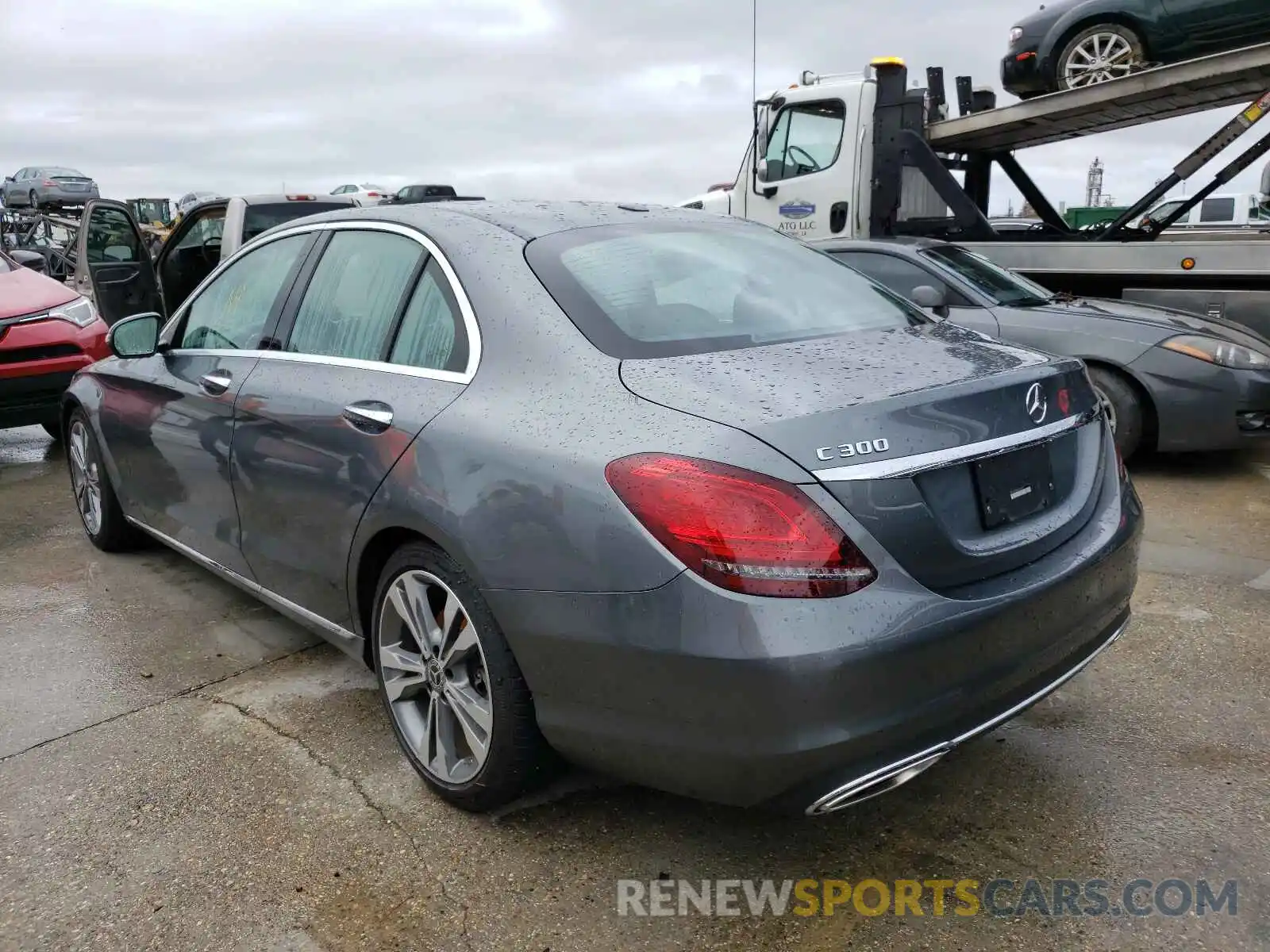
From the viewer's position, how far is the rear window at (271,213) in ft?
28.2

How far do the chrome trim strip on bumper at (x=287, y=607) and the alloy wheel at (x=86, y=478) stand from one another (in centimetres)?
90

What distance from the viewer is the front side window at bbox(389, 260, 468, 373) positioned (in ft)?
8.73

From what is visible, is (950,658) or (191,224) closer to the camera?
(950,658)

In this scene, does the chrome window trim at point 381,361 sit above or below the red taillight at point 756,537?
above

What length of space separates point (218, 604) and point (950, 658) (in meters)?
3.23

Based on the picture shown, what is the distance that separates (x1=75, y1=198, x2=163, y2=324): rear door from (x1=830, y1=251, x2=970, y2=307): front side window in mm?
6175

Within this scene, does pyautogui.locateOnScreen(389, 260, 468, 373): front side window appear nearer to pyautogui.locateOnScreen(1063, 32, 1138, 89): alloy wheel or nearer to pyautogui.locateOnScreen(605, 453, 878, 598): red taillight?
pyautogui.locateOnScreen(605, 453, 878, 598): red taillight

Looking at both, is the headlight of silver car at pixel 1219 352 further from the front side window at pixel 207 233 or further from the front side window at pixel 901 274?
the front side window at pixel 207 233

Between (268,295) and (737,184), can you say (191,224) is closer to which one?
(737,184)

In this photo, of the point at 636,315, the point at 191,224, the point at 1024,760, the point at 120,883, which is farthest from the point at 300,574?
the point at 191,224

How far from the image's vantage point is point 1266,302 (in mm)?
7051

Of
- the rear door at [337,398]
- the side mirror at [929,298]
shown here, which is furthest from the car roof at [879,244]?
the rear door at [337,398]

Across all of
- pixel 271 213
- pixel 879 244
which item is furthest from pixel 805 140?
pixel 271 213

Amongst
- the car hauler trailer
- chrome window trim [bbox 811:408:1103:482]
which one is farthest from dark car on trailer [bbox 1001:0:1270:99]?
chrome window trim [bbox 811:408:1103:482]
